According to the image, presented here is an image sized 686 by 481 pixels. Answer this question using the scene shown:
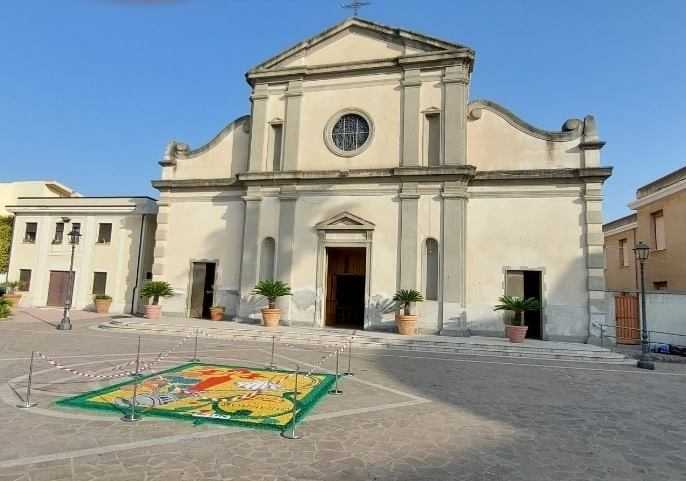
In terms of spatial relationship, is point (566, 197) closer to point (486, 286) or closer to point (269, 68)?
point (486, 286)

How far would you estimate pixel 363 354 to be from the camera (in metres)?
12.5

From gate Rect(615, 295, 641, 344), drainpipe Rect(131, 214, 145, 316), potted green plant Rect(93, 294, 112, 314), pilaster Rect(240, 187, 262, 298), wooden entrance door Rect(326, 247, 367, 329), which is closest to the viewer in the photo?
gate Rect(615, 295, 641, 344)

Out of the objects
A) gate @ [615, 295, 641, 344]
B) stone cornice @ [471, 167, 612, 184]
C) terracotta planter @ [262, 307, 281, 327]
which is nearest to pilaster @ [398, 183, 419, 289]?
stone cornice @ [471, 167, 612, 184]

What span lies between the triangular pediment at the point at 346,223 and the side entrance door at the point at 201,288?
5928 mm

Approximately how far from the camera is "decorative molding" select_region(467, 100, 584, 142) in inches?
638

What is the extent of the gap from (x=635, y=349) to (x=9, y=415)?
18.8m

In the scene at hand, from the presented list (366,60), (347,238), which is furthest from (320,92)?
(347,238)

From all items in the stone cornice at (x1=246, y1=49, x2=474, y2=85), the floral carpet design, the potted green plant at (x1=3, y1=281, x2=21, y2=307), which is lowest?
the floral carpet design

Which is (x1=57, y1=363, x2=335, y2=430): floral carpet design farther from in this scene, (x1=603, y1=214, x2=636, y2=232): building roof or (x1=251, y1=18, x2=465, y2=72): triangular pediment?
(x1=603, y1=214, x2=636, y2=232): building roof

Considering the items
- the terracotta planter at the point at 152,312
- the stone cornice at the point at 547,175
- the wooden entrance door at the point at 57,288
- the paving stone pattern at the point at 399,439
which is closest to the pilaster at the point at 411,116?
the stone cornice at the point at 547,175

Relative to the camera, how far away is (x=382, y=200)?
56.7 ft

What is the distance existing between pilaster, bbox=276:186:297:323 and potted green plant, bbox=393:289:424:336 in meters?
4.77

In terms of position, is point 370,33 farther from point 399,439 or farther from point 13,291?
point 13,291

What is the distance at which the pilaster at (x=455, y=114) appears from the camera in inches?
655
